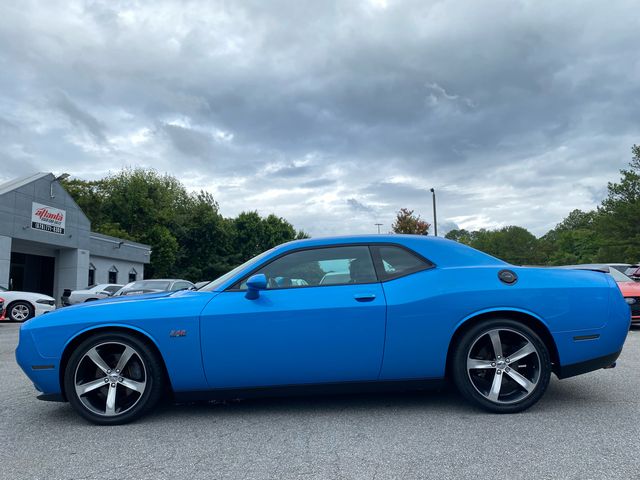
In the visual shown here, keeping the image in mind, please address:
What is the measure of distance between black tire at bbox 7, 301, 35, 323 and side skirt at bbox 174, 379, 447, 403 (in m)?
13.7

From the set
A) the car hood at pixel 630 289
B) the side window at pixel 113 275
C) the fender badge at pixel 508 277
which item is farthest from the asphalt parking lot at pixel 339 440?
the side window at pixel 113 275

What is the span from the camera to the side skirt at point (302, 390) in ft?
12.5

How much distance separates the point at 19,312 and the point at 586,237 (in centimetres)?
8247

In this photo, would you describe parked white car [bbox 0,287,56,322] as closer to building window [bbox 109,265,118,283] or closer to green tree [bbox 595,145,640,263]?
building window [bbox 109,265,118,283]

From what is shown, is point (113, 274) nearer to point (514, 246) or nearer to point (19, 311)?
point (19, 311)

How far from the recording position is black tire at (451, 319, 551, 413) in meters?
3.84

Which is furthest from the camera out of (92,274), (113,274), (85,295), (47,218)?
(113,274)

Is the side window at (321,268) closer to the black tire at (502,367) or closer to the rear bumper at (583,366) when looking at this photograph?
the black tire at (502,367)

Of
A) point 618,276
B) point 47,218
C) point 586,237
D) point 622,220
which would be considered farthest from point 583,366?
point 586,237

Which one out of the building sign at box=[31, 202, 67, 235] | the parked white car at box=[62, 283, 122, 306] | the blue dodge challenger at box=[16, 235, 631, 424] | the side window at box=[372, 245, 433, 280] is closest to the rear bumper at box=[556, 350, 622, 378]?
the blue dodge challenger at box=[16, 235, 631, 424]

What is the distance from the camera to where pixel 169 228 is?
2152 inches

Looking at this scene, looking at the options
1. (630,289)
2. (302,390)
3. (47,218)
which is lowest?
(302,390)

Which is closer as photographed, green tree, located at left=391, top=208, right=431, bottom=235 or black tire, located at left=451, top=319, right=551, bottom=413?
black tire, located at left=451, top=319, right=551, bottom=413

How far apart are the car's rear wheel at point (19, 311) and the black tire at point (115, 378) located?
13283 millimetres
